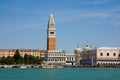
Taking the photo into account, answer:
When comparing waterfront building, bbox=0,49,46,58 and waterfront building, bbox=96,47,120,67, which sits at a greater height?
waterfront building, bbox=0,49,46,58

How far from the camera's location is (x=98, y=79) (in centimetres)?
4947

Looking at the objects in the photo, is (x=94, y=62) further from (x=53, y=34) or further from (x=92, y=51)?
(x=53, y=34)

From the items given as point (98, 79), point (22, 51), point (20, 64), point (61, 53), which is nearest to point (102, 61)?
point (61, 53)

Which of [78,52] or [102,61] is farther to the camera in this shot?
[78,52]

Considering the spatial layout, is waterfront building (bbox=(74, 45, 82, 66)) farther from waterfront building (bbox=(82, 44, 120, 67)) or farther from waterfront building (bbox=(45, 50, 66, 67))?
waterfront building (bbox=(82, 44, 120, 67))

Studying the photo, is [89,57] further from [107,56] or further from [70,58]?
[70,58]

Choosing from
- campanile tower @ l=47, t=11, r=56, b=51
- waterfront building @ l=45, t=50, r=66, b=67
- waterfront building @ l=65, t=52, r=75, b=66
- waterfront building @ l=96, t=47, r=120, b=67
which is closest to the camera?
waterfront building @ l=96, t=47, r=120, b=67

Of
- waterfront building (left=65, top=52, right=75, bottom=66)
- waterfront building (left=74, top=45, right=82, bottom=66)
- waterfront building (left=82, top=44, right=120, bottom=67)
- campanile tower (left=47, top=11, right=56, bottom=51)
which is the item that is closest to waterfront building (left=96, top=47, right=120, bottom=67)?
waterfront building (left=82, top=44, right=120, bottom=67)

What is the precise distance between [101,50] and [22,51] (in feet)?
117

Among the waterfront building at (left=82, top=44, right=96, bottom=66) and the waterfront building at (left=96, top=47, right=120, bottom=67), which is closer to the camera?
the waterfront building at (left=96, top=47, right=120, bottom=67)

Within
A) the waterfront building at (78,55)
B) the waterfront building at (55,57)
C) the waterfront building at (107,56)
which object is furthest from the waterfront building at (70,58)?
the waterfront building at (107,56)

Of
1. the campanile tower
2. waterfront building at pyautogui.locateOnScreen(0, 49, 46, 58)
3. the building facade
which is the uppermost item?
the campanile tower

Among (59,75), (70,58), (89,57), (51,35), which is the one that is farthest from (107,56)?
(59,75)

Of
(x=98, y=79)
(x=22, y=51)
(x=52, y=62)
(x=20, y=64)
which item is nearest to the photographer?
(x=98, y=79)
